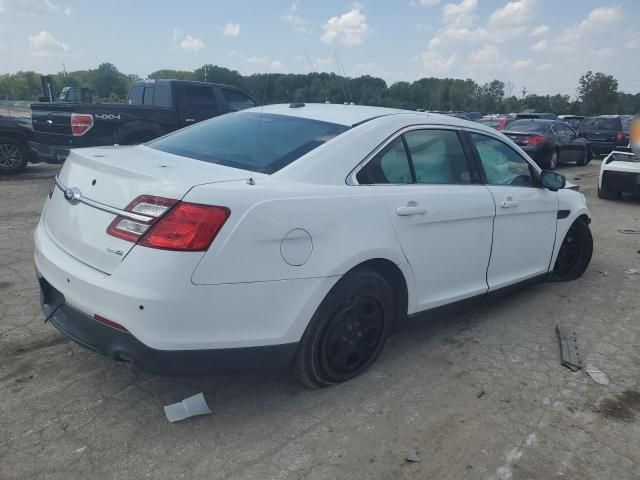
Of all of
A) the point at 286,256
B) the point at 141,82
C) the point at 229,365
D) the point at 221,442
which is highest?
the point at 141,82

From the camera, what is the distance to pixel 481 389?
313cm

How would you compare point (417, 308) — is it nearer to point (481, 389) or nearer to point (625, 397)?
point (481, 389)

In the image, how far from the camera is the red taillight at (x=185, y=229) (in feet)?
7.54

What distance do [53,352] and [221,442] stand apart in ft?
4.76

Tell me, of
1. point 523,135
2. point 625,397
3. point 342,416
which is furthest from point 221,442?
point 523,135

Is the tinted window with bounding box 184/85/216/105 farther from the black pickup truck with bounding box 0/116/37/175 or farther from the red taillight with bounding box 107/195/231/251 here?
the red taillight with bounding box 107/195/231/251

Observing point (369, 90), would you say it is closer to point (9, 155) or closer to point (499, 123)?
point (9, 155)

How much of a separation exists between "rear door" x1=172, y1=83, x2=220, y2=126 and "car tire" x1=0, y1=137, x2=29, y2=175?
128 inches

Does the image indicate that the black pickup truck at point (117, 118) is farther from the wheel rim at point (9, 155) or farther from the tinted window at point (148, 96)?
the wheel rim at point (9, 155)

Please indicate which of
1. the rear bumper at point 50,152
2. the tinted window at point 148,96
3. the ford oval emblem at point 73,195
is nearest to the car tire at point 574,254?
the ford oval emblem at point 73,195

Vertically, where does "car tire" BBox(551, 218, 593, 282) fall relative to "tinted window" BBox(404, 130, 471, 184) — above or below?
below

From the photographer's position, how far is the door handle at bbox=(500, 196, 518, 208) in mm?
3845

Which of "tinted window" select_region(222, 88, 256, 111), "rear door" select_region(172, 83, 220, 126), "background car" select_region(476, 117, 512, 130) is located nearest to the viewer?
"rear door" select_region(172, 83, 220, 126)

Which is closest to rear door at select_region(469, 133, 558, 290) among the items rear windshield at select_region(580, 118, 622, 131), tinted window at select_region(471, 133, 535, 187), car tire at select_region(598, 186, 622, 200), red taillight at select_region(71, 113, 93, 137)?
tinted window at select_region(471, 133, 535, 187)
